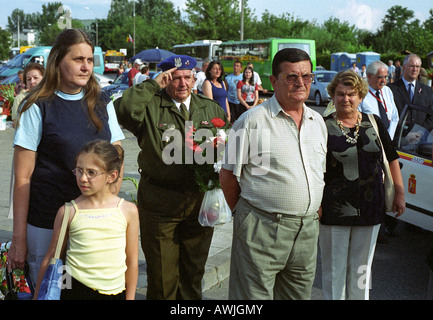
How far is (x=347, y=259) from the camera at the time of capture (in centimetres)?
420

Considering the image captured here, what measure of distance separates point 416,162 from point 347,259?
2315 mm

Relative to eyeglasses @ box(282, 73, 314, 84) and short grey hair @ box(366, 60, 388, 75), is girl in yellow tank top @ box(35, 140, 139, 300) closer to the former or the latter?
eyeglasses @ box(282, 73, 314, 84)

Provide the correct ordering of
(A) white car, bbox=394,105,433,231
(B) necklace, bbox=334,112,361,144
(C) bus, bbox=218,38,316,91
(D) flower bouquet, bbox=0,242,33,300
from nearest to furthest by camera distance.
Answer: (D) flower bouquet, bbox=0,242,33,300
(B) necklace, bbox=334,112,361,144
(A) white car, bbox=394,105,433,231
(C) bus, bbox=218,38,316,91

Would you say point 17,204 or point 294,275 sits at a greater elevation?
point 17,204

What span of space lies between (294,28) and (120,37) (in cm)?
3359

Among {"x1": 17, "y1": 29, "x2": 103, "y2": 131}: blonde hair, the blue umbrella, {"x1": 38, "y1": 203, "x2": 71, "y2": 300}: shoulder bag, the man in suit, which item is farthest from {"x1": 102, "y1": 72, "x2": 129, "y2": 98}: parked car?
{"x1": 38, "y1": 203, "x2": 71, "y2": 300}: shoulder bag

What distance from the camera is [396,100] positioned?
25.5 feet

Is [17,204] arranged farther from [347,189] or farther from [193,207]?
[347,189]

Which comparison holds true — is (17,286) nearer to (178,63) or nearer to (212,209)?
(212,209)

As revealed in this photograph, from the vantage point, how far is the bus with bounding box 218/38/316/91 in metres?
38.5

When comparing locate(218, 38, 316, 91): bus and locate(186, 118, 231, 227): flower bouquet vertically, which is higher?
locate(218, 38, 316, 91): bus

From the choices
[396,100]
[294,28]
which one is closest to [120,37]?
[294,28]

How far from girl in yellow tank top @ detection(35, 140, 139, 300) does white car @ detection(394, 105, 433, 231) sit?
12.3ft

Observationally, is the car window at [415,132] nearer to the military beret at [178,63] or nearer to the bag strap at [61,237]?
the military beret at [178,63]
